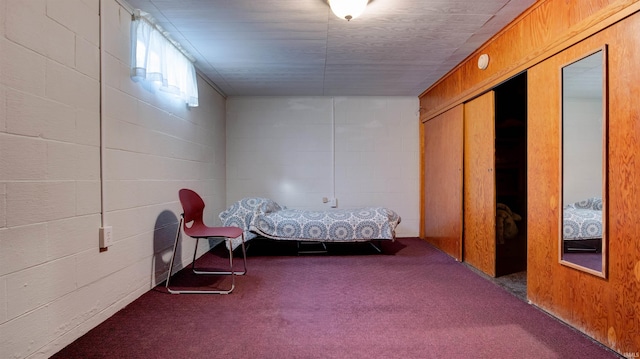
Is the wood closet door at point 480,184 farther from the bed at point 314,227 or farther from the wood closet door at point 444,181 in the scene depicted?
the bed at point 314,227

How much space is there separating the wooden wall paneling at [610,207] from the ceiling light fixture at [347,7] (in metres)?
1.31

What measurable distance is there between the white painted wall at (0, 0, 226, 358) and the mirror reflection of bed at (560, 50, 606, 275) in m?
2.91

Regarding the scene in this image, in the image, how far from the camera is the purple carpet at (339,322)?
1.64 metres

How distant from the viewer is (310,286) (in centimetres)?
262

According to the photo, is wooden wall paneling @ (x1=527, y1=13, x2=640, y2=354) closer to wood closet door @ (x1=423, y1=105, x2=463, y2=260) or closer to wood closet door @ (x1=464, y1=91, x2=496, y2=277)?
wood closet door @ (x1=464, y1=91, x2=496, y2=277)

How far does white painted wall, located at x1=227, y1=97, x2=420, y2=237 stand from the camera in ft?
15.6

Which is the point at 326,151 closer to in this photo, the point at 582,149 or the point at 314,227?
the point at 314,227

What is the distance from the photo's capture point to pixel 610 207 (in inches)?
63.5

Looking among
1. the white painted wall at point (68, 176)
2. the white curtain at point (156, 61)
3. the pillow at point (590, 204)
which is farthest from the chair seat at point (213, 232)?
the pillow at point (590, 204)

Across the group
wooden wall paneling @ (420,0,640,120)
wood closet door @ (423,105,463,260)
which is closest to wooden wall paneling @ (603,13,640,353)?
wooden wall paneling @ (420,0,640,120)

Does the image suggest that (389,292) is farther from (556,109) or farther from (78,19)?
(78,19)

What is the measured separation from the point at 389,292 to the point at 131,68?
262cm

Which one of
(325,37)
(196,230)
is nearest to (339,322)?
(196,230)

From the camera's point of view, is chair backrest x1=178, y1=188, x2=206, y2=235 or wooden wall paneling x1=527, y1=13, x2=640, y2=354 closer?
wooden wall paneling x1=527, y1=13, x2=640, y2=354
